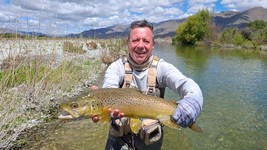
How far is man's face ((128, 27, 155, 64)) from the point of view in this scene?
11.8 feet

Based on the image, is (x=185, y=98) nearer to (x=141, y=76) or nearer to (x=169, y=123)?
(x=169, y=123)

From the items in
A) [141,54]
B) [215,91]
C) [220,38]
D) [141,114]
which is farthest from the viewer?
[220,38]

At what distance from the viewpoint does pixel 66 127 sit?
890 cm

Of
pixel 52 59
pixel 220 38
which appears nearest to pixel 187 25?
pixel 220 38

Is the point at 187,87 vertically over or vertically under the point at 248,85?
over

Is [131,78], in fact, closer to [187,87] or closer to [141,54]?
[141,54]

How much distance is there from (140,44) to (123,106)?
0.90 m

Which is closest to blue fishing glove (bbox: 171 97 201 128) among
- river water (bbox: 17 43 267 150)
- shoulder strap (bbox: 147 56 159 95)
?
shoulder strap (bbox: 147 56 159 95)

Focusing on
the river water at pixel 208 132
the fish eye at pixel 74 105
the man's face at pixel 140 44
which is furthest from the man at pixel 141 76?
the river water at pixel 208 132

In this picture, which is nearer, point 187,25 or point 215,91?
point 215,91

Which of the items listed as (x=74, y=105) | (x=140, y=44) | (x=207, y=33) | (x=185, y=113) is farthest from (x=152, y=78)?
(x=207, y=33)

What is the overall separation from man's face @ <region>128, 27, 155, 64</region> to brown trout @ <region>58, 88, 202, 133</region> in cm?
59

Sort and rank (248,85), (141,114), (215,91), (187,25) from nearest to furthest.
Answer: (141,114), (215,91), (248,85), (187,25)

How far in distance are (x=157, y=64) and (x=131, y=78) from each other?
1.26ft
